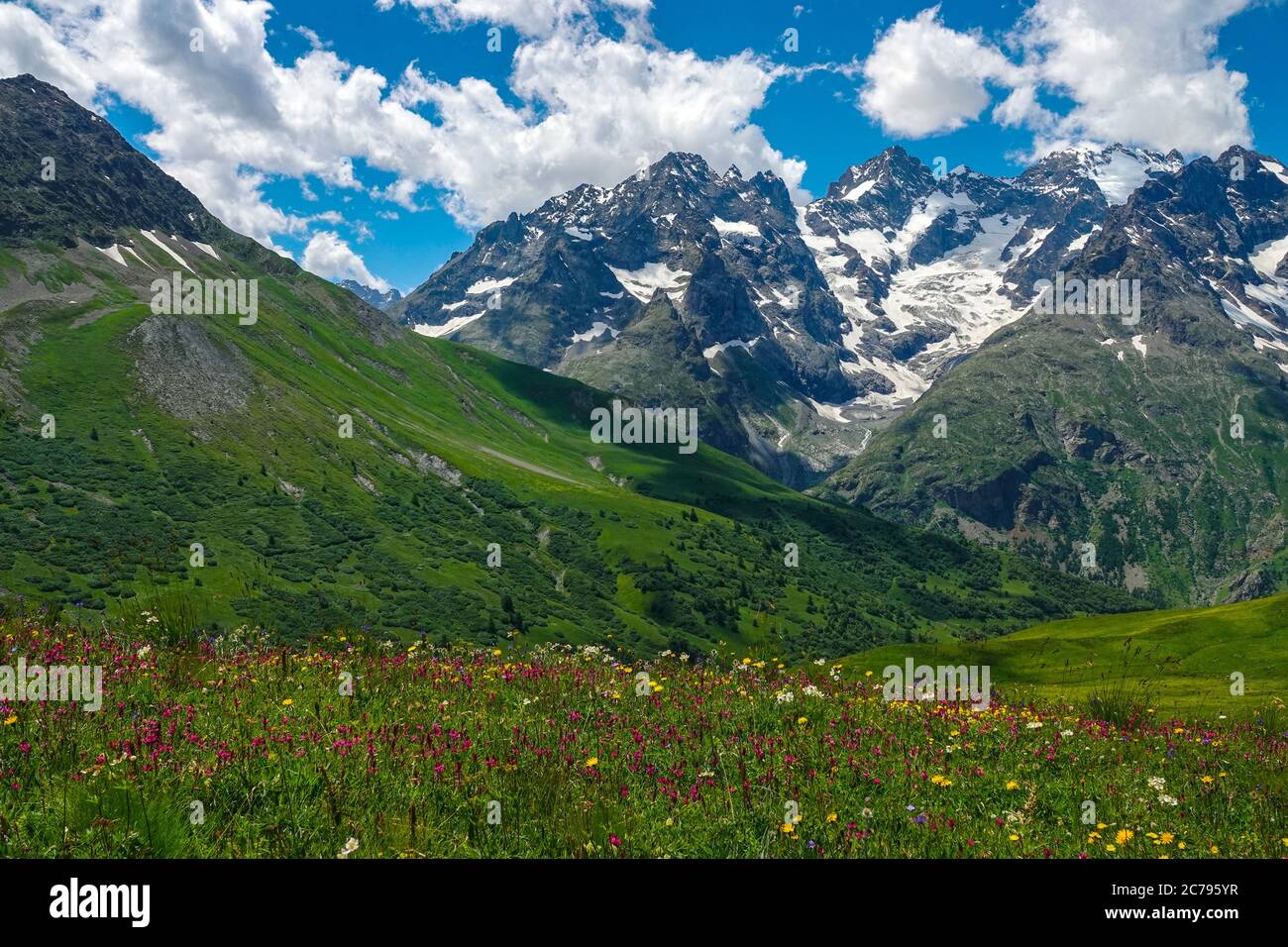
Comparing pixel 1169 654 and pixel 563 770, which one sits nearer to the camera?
pixel 563 770

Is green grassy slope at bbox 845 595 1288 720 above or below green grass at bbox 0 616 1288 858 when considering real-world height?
below

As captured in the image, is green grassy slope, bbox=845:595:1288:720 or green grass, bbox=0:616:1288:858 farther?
green grassy slope, bbox=845:595:1288:720

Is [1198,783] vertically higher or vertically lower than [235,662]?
lower

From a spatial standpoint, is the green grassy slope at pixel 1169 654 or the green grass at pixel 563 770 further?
the green grassy slope at pixel 1169 654

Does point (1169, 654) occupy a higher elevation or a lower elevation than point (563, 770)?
lower

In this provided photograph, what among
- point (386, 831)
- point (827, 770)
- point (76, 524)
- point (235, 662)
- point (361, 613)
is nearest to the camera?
point (386, 831)

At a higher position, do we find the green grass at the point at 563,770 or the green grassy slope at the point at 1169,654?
the green grass at the point at 563,770

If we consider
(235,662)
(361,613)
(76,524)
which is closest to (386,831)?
(235,662)

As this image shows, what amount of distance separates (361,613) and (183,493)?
49924mm
